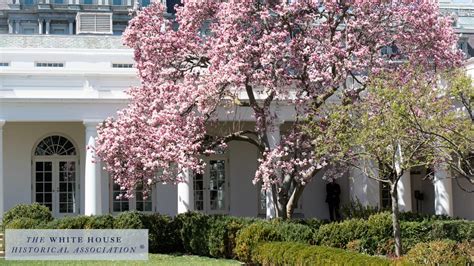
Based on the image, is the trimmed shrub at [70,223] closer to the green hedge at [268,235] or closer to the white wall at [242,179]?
the green hedge at [268,235]

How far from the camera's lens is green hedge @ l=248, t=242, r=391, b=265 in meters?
14.1

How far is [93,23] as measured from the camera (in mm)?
41250

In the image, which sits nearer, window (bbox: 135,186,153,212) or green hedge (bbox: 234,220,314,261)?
green hedge (bbox: 234,220,314,261)

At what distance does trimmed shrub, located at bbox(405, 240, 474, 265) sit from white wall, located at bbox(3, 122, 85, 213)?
14.2m

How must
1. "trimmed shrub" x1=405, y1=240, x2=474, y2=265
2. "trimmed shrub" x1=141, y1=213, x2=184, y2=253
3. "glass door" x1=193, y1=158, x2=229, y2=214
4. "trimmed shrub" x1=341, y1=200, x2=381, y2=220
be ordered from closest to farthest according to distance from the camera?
"trimmed shrub" x1=405, y1=240, x2=474, y2=265
"trimmed shrub" x1=141, y1=213, x2=184, y2=253
"trimmed shrub" x1=341, y1=200, x2=381, y2=220
"glass door" x1=193, y1=158, x2=229, y2=214

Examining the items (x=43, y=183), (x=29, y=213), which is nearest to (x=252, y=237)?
(x=29, y=213)

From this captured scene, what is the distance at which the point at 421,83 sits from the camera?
16.9m

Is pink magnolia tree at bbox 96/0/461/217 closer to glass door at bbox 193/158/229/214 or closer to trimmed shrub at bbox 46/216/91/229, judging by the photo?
trimmed shrub at bbox 46/216/91/229

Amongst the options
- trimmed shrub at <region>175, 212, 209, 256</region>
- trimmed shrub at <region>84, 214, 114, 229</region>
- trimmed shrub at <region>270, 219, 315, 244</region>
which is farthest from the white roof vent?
trimmed shrub at <region>270, 219, 315, 244</region>

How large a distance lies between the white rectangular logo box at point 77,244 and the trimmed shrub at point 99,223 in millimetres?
395

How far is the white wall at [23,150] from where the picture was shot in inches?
1068

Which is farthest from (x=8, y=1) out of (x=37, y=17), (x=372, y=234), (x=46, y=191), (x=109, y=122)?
(x=372, y=234)

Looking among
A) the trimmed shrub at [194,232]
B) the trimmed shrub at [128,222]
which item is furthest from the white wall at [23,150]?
the trimmed shrub at [194,232]

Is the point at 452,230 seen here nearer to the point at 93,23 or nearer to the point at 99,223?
the point at 99,223
